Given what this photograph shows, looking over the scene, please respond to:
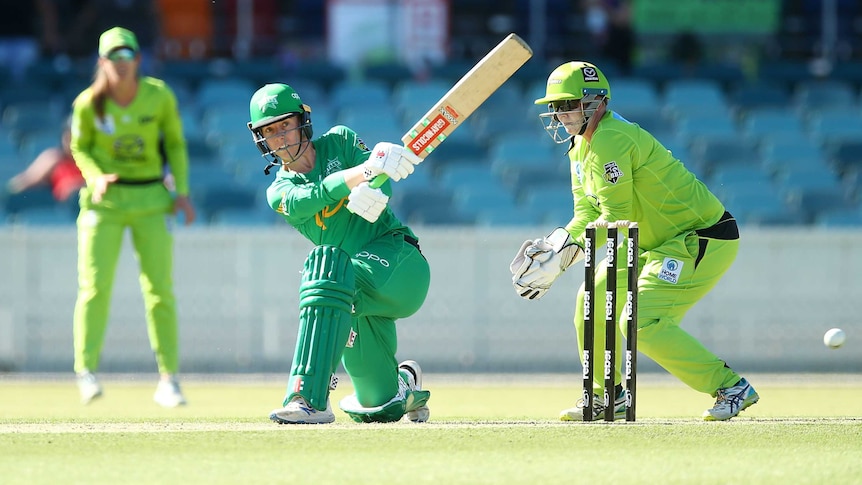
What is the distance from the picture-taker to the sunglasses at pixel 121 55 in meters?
7.52

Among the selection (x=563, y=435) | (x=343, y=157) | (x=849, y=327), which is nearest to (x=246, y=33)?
(x=849, y=327)

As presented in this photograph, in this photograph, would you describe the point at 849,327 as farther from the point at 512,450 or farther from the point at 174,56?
the point at 174,56

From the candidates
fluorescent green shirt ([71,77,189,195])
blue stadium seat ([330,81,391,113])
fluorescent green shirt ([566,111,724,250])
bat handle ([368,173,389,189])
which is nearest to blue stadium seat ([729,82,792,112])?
blue stadium seat ([330,81,391,113])

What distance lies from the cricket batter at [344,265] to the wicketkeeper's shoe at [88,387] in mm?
1677

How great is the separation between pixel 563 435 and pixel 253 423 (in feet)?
4.83

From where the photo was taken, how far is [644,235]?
6711mm

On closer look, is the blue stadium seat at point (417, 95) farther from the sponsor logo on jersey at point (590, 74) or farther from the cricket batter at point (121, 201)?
the sponsor logo on jersey at point (590, 74)

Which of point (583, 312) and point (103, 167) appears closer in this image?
point (583, 312)

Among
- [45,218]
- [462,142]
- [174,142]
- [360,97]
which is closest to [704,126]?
[462,142]

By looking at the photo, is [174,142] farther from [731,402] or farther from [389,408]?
[731,402]

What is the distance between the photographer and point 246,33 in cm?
1612

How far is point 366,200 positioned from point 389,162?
19 cm

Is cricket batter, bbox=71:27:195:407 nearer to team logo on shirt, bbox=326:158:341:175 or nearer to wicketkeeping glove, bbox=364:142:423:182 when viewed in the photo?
team logo on shirt, bbox=326:158:341:175

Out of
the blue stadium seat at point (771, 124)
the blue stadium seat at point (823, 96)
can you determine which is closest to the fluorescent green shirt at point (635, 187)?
the blue stadium seat at point (771, 124)
